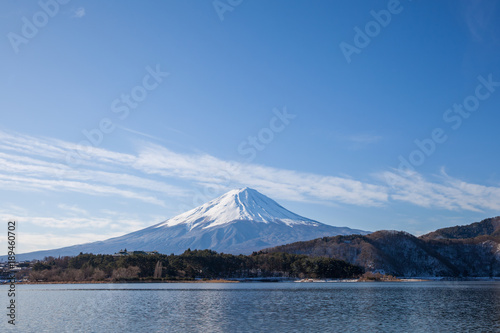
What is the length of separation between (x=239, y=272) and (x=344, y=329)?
141952 millimetres

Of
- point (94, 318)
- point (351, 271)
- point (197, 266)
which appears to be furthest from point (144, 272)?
point (94, 318)

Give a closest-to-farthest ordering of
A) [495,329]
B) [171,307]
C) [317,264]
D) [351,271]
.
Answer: [495,329] < [171,307] < [317,264] < [351,271]

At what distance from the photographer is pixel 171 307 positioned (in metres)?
59.3

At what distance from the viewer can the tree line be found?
157000mm

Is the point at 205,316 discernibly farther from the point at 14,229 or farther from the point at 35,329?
the point at 14,229

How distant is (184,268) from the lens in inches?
6585

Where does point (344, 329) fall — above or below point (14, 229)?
below

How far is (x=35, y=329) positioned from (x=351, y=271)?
15601 centimetres

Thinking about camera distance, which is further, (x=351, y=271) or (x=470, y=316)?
(x=351, y=271)

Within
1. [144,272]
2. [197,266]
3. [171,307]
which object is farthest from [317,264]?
[171,307]

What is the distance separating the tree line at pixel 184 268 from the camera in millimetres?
157000

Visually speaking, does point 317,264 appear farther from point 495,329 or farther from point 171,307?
point 495,329

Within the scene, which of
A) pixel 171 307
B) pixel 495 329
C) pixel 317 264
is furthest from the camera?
pixel 317 264

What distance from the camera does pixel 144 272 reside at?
15938 centimetres
